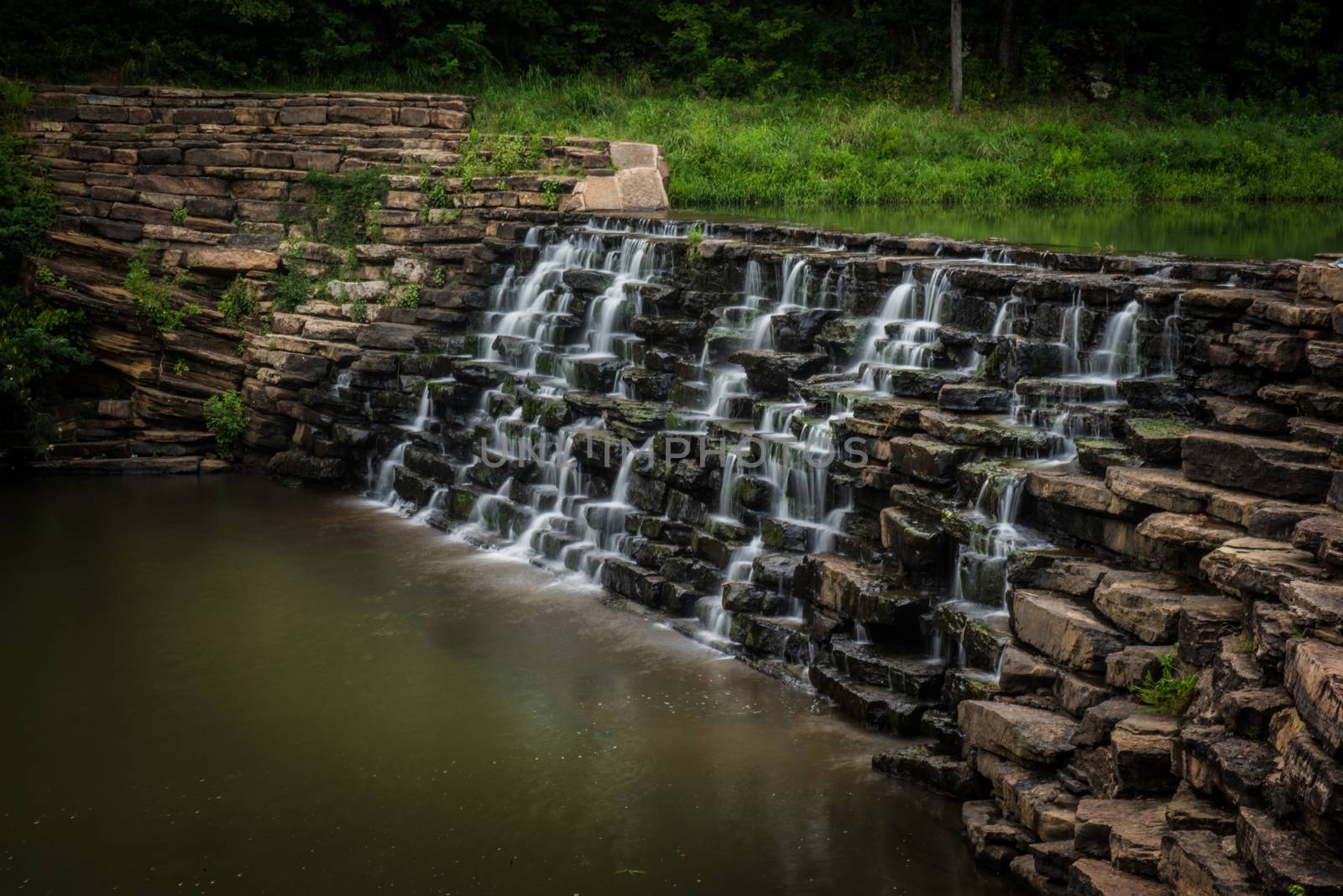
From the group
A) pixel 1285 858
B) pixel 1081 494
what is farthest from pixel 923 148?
pixel 1285 858

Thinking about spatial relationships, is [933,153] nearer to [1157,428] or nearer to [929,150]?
[929,150]

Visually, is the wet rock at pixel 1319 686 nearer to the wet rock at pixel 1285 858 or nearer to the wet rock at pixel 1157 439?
the wet rock at pixel 1285 858

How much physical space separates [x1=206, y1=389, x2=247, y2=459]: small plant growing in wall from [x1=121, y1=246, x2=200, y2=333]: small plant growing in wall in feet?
4.26

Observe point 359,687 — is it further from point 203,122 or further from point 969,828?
point 203,122

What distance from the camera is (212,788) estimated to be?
9.71 meters

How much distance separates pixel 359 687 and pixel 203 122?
13.8 meters

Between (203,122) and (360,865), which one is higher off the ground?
(203,122)

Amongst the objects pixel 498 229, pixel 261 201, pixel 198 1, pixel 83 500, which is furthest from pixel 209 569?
pixel 198 1

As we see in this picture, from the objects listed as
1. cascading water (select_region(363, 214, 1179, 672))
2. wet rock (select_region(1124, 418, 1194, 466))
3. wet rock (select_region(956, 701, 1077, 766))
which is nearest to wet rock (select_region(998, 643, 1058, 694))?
wet rock (select_region(956, 701, 1077, 766))

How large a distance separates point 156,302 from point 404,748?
11111 millimetres

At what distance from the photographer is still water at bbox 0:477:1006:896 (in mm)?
8680

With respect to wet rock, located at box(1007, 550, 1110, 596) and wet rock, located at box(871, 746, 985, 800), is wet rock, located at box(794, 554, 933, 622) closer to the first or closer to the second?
wet rock, located at box(1007, 550, 1110, 596)

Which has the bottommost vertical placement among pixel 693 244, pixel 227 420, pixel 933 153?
pixel 227 420

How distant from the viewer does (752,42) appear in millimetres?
31406
